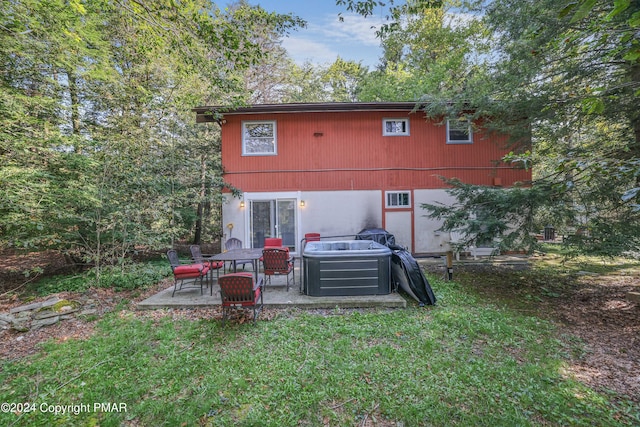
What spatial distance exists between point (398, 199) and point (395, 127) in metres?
2.58

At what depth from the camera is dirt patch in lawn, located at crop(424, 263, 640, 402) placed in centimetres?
321

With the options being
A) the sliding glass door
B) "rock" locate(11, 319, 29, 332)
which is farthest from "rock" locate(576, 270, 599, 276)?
"rock" locate(11, 319, 29, 332)

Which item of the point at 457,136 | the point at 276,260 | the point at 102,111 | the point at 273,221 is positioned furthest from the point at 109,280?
the point at 457,136

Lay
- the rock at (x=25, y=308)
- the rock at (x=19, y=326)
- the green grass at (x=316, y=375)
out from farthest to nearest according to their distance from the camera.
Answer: the rock at (x=25, y=308) < the rock at (x=19, y=326) < the green grass at (x=316, y=375)

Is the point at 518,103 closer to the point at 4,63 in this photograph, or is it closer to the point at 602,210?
the point at 602,210

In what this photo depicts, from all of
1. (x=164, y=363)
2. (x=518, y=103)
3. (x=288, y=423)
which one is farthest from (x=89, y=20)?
(x=518, y=103)

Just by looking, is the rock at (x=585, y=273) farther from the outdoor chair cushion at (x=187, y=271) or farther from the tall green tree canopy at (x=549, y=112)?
the outdoor chair cushion at (x=187, y=271)

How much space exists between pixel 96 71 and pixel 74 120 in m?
1.73

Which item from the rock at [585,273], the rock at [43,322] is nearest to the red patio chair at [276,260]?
the rock at [43,322]

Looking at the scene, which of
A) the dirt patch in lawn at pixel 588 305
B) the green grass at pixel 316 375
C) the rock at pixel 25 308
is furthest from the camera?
the rock at pixel 25 308

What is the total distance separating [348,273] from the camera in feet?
17.5

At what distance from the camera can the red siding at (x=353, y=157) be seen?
9273 mm

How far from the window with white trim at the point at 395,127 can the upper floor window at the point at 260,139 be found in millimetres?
3911

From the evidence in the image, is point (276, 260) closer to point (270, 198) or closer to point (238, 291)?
point (238, 291)
